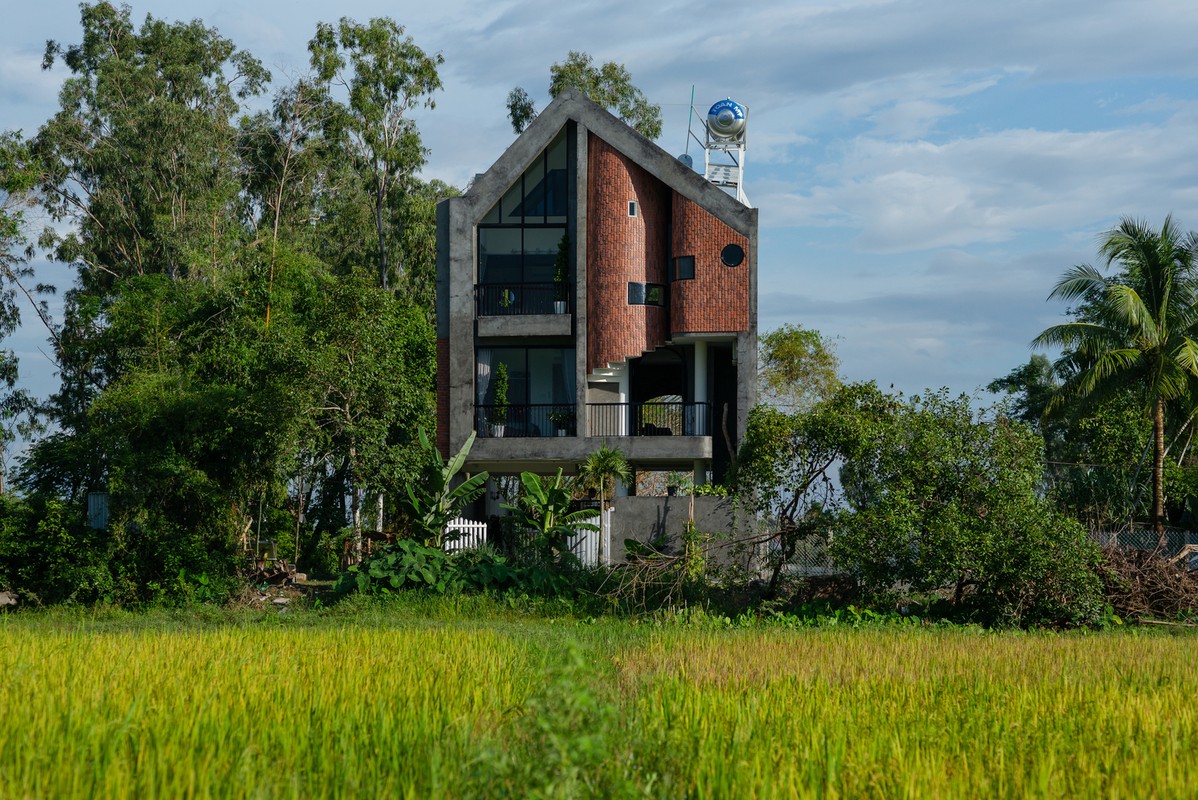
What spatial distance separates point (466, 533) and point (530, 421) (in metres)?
3.94

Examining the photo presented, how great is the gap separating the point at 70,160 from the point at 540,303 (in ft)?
82.0

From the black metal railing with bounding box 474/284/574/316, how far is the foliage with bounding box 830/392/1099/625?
1184cm

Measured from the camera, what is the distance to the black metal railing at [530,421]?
29.1 meters

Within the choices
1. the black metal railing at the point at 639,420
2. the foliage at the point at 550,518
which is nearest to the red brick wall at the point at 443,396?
the black metal railing at the point at 639,420

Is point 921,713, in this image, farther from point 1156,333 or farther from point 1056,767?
point 1156,333

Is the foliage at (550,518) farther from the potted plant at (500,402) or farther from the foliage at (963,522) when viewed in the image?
the foliage at (963,522)

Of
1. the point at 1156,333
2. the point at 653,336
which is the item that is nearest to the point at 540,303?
the point at 653,336

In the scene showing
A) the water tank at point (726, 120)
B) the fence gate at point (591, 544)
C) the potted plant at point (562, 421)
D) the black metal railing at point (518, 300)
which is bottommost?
the fence gate at point (591, 544)

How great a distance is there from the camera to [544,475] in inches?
1205

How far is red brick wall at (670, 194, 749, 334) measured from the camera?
29328 mm

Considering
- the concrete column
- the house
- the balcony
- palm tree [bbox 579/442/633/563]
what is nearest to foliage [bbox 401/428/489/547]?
palm tree [bbox 579/442/633/563]

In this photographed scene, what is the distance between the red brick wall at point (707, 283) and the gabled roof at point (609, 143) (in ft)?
1.06

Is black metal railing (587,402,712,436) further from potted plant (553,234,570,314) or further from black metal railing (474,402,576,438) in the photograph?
potted plant (553,234,570,314)

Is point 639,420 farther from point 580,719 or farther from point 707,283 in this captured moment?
point 580,719
